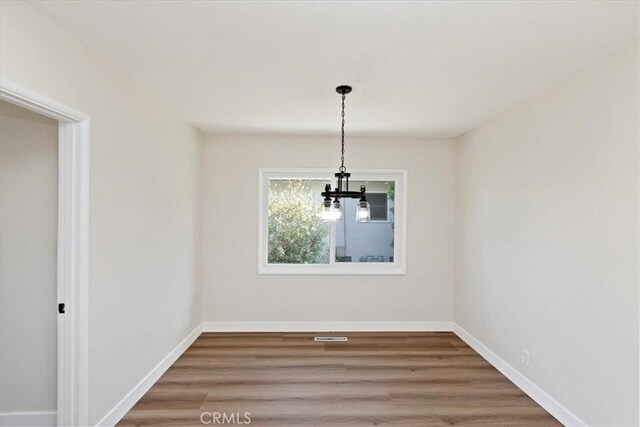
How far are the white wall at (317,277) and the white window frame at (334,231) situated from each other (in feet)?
0.25

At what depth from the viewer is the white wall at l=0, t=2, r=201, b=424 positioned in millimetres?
1881

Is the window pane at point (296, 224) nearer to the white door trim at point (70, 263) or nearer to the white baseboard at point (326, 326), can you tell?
the white baseboard at point (326, 326)

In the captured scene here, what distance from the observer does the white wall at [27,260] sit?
7.80 feet

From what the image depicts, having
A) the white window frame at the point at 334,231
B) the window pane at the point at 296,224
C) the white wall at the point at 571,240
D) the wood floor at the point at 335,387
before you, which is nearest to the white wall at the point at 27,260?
the wood floor at the point at 335,387

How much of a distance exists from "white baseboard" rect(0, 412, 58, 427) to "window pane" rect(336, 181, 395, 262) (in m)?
3.27

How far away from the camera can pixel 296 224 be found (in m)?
4.82

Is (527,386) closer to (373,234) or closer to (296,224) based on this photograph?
(373,234)

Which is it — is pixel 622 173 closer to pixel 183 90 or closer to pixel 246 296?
pixel 183 90

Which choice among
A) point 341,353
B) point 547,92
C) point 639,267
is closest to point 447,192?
point 547,92

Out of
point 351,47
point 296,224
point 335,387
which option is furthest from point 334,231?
point 351,47

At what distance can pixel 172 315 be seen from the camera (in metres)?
3.62

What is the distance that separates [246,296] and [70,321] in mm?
2571

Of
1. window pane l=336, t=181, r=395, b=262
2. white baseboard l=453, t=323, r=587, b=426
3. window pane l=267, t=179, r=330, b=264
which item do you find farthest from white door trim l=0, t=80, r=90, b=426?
white baseboard l=453, t=323, r=587, b=426

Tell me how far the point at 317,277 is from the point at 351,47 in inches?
123
